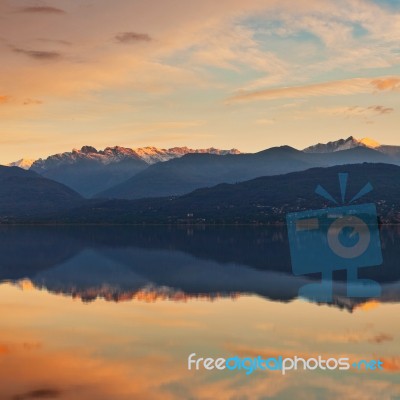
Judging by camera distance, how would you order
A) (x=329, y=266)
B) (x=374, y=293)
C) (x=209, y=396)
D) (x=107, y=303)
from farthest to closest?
(x=329, y=266)
(x=374, y=293)
(x=107, y=303)
(x=209, y=396)

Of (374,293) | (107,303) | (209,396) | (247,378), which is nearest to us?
(209,396)

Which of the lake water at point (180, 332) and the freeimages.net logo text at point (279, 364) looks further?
the freeimages.net logo text at point (279, 364)

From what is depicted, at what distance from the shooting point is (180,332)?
5603 centimetres

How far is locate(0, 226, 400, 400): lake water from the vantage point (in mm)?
39688

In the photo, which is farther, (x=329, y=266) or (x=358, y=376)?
(x=329, y=266)

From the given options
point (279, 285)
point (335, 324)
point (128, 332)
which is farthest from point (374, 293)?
point (128, 332)

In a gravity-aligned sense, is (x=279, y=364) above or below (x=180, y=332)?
below

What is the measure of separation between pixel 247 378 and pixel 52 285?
5372 cm

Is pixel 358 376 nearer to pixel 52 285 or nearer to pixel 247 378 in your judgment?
pixel 247 378

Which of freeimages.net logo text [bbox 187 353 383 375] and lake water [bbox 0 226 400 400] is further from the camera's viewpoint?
freeimages.net logo text [bbox 187 353 383 375]

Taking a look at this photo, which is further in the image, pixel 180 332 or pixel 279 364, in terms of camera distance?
pixel 180 332

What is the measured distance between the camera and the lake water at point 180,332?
39688 millimetres

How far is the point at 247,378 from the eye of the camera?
41125 mm

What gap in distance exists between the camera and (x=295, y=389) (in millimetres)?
38938
